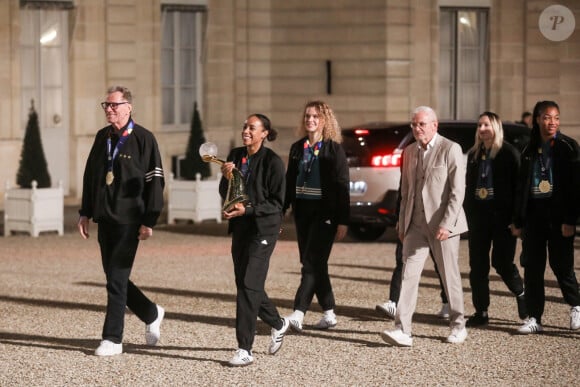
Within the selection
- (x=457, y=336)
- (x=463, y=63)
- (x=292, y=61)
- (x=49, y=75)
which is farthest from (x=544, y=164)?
(x=463, y=63)

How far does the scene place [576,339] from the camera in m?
11.3

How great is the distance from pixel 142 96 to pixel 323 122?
1396cm

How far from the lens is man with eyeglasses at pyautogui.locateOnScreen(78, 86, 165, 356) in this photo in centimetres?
1062

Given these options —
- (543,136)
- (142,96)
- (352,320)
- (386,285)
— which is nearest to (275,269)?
(386,285)

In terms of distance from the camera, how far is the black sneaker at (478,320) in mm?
11875

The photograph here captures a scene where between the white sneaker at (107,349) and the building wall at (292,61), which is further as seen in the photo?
the building wall at (292,61)

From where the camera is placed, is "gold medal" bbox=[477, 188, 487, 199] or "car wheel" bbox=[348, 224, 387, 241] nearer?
"gold medal" bbox=[477, 188, 487, 199]

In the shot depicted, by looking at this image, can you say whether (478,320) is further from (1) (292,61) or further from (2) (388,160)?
(1) (292,61)

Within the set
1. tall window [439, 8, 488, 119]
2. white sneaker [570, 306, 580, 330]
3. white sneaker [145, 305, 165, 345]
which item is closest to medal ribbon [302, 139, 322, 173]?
white sneaker [145, 305, 165, 345]

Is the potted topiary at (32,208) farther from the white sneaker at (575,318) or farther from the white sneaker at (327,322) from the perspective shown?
the white sneaker at (575,318)

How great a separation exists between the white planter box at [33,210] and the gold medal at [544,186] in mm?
9015

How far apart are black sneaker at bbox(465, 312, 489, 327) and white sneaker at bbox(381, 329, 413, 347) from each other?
3.69ft

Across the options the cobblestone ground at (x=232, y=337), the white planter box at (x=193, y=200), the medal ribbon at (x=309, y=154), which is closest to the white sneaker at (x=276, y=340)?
the cobblestone ground at (x=232, y=337)

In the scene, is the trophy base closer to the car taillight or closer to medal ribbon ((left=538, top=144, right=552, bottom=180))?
medal ribbon ((left=538, top=144, right=552, bottom=180))
